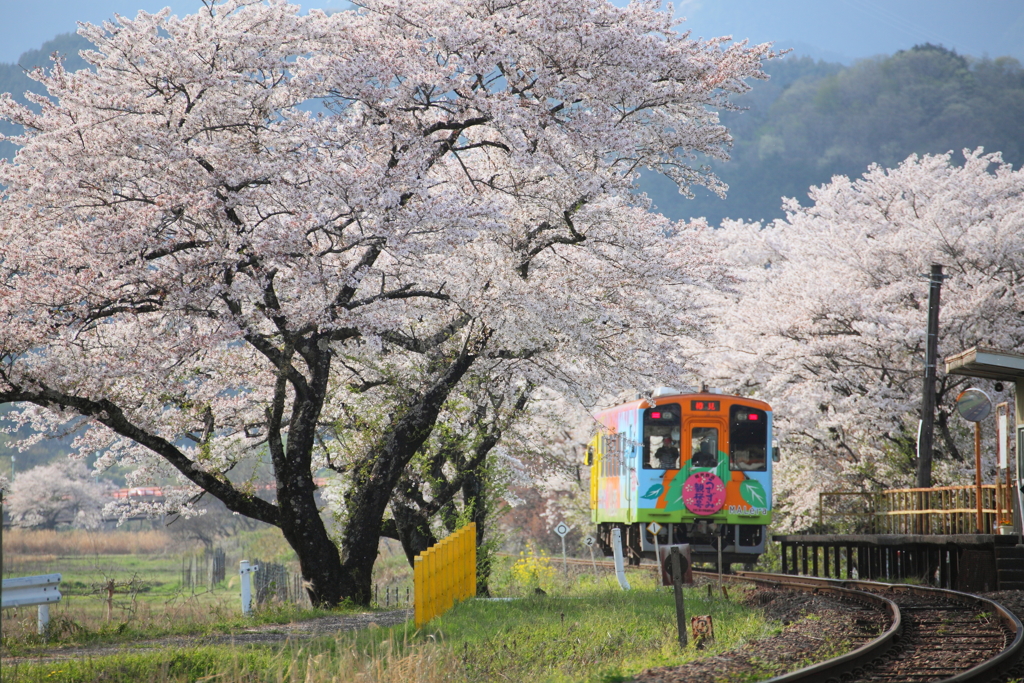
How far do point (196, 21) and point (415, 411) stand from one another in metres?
5.70

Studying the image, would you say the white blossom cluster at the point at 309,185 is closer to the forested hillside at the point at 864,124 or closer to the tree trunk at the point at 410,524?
the tree trunk at the point at 410,524

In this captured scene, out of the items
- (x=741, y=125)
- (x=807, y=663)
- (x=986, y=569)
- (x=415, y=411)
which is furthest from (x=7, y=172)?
(x=741, y=125)

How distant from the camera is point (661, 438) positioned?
16.4m

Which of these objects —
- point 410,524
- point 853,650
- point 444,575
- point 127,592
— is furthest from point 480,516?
point 127,592

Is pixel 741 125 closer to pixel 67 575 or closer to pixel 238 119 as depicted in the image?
pixel 67 575

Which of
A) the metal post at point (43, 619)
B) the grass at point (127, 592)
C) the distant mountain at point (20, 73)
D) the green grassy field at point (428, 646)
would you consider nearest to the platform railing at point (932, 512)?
the green grassy field at point (428, 646)

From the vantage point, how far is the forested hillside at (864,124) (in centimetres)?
10675

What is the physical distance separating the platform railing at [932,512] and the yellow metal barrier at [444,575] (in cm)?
725

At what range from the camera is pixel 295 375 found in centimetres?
1167

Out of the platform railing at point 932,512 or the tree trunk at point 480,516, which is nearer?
the platform railing at point 932,512

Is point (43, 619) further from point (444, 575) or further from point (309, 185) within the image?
point (309, 185)

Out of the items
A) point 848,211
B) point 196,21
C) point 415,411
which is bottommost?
point 415,411

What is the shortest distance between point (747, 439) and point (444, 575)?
7.74 metres

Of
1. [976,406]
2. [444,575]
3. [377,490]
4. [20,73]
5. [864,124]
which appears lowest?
[444,575]
